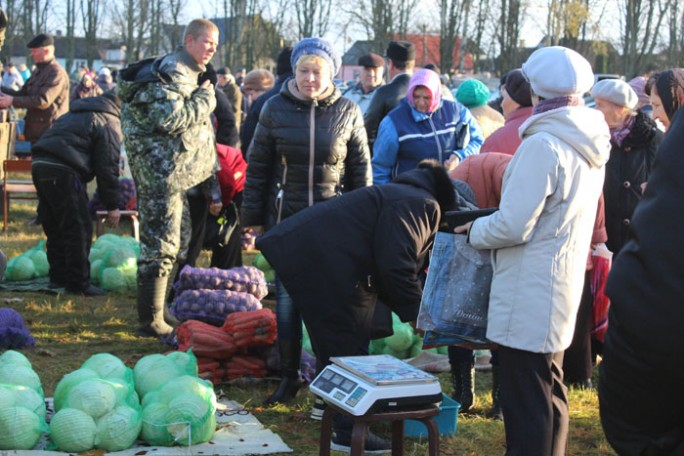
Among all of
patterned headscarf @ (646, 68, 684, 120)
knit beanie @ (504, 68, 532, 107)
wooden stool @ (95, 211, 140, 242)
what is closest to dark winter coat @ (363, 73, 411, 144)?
knit beanie @ (504, 68, 532, 107)

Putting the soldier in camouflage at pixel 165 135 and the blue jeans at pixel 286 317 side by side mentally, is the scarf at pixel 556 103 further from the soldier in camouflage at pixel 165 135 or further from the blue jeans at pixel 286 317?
the soldier in camouflage at pixel 165 135

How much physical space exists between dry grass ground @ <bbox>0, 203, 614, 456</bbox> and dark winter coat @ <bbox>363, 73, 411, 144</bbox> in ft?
8.87

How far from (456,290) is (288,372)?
1811 millimetres

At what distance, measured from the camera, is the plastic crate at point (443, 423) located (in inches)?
193

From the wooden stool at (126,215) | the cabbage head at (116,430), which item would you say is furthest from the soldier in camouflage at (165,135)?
the wooden stool at (126,215)

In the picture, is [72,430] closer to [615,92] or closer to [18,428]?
[18,428]

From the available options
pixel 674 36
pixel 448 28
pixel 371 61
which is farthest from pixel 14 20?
pixel 371 61

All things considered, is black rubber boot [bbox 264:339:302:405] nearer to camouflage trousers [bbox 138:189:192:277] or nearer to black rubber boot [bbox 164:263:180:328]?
camouflage trousers [bbox 138:189:192:277]

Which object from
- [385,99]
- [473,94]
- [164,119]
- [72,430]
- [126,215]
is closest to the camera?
[72,430]

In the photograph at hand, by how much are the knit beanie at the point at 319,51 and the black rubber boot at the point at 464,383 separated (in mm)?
1914

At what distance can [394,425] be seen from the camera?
4.09m

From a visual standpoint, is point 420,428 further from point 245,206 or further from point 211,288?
point 211,288

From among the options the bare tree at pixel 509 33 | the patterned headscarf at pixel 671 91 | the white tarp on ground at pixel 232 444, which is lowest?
the white tarp on ground at pixel 232 444

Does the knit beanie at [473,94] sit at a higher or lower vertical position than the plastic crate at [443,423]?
higher
